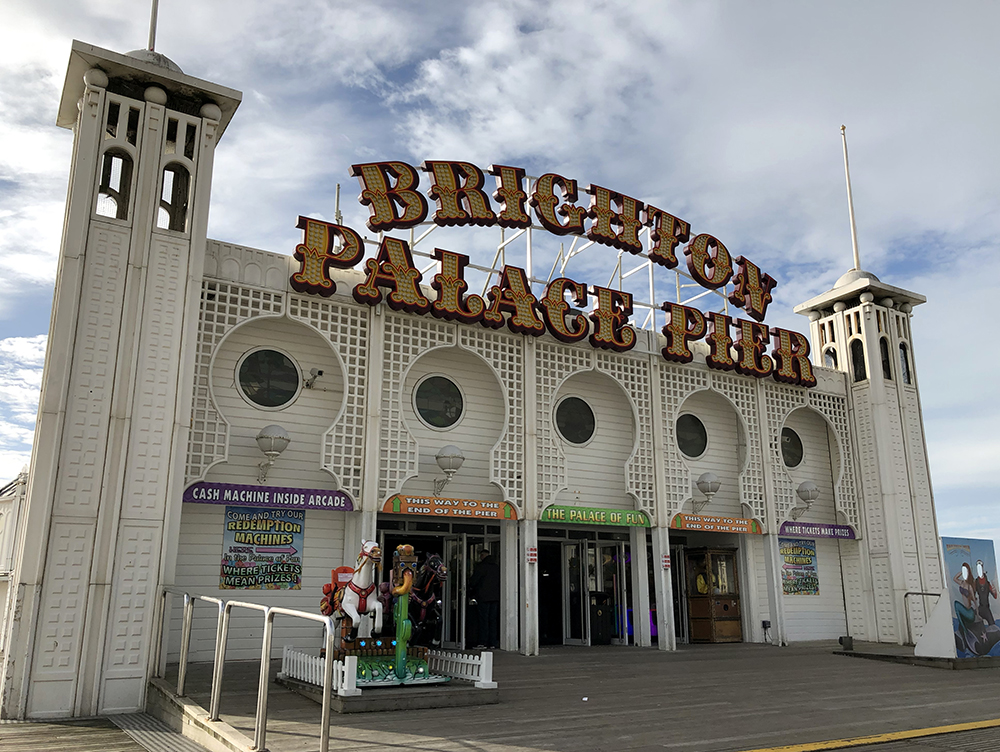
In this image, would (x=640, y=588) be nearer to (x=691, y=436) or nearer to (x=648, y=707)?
(x=691, y=436)

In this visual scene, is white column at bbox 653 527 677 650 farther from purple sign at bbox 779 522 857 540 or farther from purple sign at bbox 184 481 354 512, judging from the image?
purple sign at bbox 184 481 354 512

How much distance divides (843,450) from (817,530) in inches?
Answer: 87.3

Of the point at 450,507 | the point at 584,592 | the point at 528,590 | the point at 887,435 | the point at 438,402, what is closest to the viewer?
the point at 450,507

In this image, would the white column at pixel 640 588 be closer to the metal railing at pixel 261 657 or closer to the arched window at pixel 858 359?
the arched window at pixel 858 359

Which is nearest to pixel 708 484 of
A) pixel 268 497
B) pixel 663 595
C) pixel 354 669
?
pixel 663 595

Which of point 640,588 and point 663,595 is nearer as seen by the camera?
point 663,595

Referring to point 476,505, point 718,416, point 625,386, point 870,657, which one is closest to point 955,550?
point 870,657

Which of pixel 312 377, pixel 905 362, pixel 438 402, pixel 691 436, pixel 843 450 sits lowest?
pixel 843 450

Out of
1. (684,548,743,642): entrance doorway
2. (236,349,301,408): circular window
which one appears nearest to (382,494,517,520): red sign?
(236,349,301,408): circular window

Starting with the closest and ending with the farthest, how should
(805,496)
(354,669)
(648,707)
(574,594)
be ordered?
(354,669)
(648,707)
(574,594)
(805,496)

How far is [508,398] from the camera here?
14.8 m

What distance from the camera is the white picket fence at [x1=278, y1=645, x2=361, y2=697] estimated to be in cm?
816

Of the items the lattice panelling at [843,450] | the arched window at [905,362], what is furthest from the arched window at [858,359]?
the arched window at [905,362]

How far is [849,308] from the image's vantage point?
2017cm
